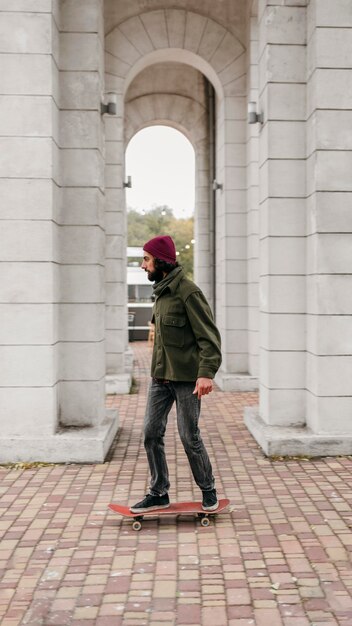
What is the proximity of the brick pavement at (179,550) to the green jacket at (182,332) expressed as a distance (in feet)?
4.15

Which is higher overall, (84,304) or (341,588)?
(84,304)

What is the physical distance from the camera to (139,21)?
1236 centimetres

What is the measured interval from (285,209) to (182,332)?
3165 millimetres

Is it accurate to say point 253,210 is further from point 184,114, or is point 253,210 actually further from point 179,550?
point 179,550

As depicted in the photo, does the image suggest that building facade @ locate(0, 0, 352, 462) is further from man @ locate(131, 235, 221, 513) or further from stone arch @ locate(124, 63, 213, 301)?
stone arch @ locate(124, 63, 213, 301)

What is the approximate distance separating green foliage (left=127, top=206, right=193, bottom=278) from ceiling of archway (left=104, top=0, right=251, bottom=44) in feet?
152

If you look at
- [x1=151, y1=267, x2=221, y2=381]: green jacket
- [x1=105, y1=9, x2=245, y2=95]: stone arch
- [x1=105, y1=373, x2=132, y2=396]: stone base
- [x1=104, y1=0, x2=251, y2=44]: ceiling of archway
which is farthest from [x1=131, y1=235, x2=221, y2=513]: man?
[x1=104, y1=0, x2=251, y2=44]: ceiling of archway

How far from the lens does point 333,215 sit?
23.6 ft

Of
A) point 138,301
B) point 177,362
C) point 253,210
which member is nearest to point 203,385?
point 177,362

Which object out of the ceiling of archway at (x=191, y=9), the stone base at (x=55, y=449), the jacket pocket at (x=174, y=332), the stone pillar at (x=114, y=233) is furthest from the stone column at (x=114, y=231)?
the jacket pocket at (x=174, y=332)

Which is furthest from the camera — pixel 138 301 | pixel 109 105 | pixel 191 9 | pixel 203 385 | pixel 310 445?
pixel 138 301

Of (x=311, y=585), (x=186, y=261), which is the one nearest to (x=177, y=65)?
(x=311, y=585)

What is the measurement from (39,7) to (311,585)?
20.2 feet

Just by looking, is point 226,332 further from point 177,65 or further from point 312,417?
point 177,65
